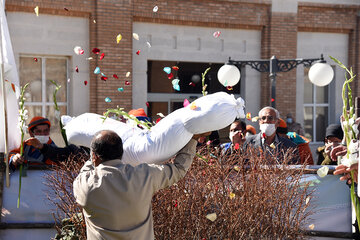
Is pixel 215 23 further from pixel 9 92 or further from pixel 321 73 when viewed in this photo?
pixel 9 92

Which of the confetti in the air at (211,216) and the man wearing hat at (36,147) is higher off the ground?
the man wearing hat at (36,147)

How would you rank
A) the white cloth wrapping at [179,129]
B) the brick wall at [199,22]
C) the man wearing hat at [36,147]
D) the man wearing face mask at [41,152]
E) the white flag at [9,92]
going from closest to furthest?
the white cloth wrapping at [179,129]
the white flag at [9,92]
the man wearing hat at [36,147]
the man wearing face mask at [41,152]
the brick wall at [199,22]

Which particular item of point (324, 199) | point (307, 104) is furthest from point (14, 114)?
point (307, 104)

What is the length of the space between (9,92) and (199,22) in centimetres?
724

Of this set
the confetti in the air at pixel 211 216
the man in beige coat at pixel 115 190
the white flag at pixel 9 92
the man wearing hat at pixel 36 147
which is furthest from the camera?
the man wearing hat at pixel 36 147

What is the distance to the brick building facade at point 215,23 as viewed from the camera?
10.1 meters

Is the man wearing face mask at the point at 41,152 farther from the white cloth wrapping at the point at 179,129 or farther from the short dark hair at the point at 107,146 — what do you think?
the short dark hair at the point at 107,146

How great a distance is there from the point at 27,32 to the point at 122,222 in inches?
312

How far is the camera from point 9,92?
4.32 metres

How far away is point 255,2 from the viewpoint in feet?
37.2

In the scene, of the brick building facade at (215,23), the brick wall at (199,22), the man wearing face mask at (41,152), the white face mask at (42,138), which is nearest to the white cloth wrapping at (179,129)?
the man wearing face mask at (41,152)

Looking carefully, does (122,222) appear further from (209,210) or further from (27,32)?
(27,32)

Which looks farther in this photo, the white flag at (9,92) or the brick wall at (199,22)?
the brick wall at (199,22)

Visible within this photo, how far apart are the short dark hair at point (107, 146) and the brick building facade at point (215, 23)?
259 inches
